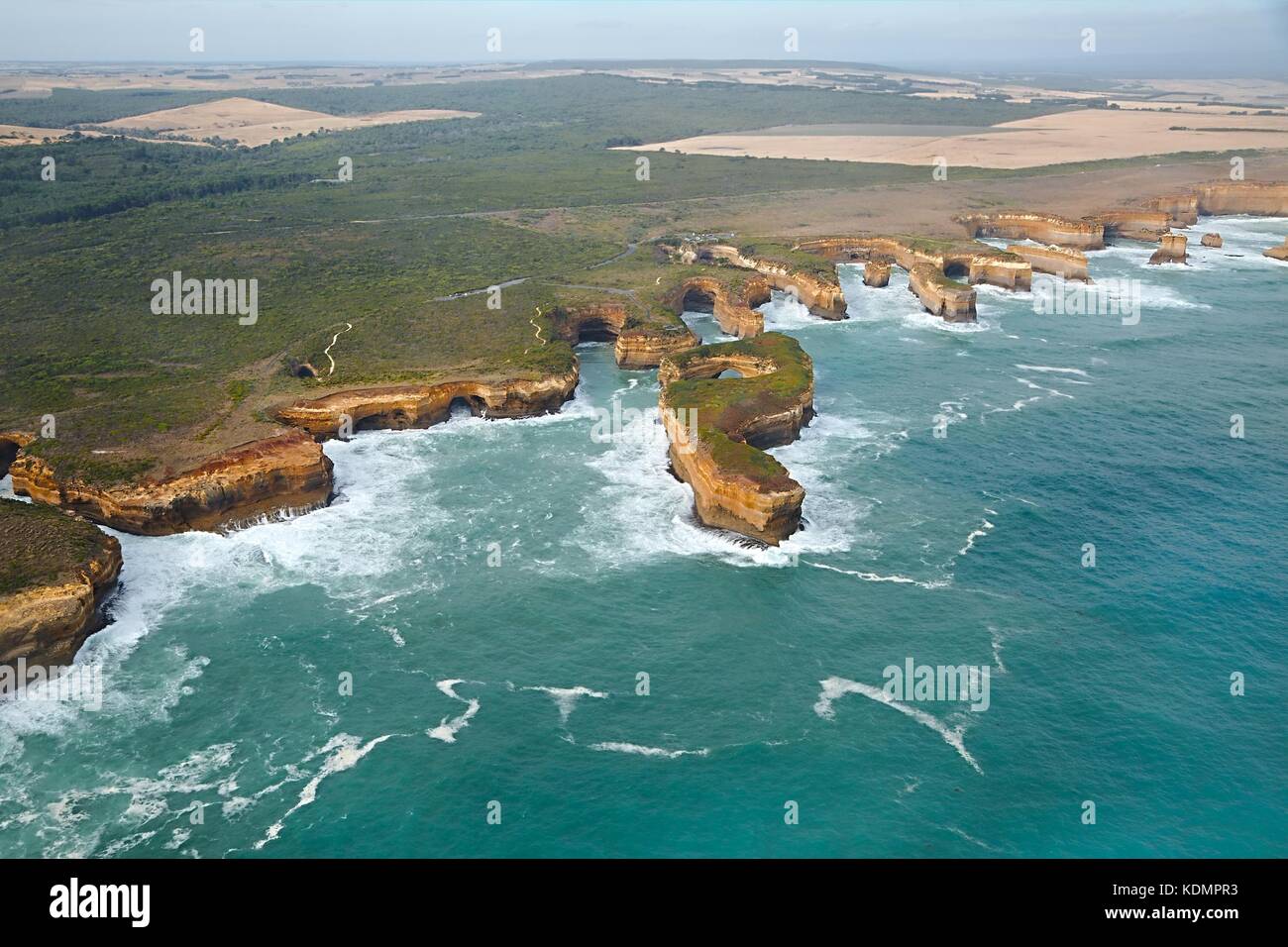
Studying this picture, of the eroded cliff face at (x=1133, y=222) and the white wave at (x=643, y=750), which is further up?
the eroded cliff face at (x=1133, y=222)

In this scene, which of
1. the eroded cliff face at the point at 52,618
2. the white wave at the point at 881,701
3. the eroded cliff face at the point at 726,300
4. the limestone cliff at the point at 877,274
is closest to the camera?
the white wave at the point at 881,701

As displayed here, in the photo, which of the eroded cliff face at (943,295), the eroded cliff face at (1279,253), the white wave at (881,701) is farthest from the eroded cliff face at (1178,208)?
the white wave at (881,701)

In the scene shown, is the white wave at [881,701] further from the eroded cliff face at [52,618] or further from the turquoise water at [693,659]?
the eroded cliff face at [52,618]

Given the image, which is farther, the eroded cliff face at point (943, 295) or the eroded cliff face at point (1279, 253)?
the eroded cliff face at point (1279, 253)

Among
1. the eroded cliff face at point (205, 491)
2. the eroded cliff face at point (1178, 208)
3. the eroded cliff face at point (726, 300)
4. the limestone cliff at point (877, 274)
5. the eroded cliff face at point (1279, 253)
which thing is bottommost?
the eroded cliff face at point (205, 491)

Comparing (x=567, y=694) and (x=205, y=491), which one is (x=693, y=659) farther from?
(x=205, y=491)

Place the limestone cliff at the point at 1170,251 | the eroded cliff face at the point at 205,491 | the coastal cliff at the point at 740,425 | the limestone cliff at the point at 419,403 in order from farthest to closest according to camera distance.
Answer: the limestone cliff at the point at 1170,251 < the limestone cliff at the point at 419,403 < the eroded cliff face at the point at 205,491 < the coastal cliff at the point at 740,425

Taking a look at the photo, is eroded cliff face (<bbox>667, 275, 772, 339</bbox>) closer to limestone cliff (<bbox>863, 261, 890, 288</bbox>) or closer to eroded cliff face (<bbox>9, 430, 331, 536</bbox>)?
limestone cliff (<bbox>863, 261, 890, 288</bbox>)

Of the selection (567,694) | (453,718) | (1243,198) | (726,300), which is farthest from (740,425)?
(1243,198)
